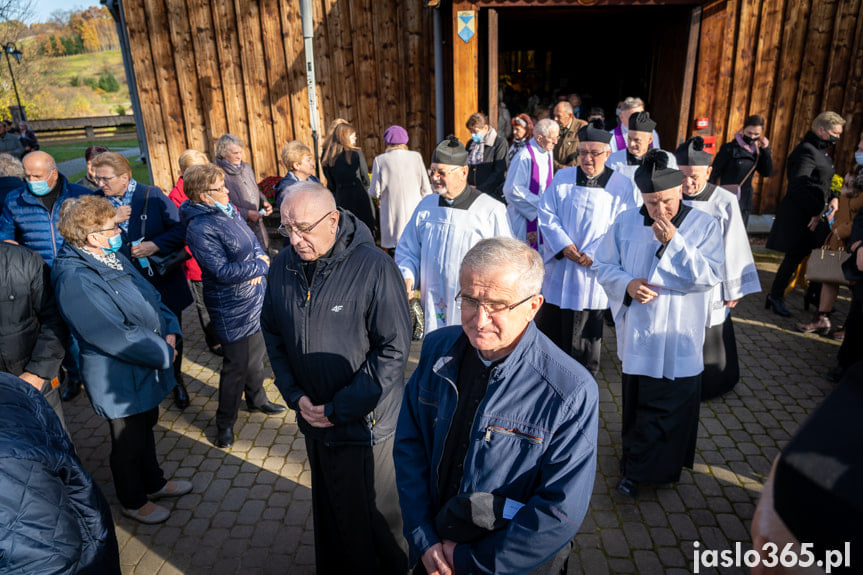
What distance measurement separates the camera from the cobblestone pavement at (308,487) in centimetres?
329

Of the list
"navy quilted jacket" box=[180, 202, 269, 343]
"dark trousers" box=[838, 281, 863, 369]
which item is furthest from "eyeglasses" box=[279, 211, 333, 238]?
"dark trousers" box=[838, 281, 863, 369]

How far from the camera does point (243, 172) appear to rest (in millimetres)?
5828

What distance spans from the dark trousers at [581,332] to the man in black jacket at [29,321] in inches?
153

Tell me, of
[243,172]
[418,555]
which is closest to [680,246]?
[418,555]

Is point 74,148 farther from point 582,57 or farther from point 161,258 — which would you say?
point 161,258

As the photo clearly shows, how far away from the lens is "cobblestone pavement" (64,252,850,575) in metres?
3.29

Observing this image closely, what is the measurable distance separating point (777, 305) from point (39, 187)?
766 centimetres

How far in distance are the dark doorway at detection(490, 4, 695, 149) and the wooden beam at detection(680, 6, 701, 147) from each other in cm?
102

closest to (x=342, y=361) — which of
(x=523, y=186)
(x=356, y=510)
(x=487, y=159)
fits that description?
(x=356, y=510)

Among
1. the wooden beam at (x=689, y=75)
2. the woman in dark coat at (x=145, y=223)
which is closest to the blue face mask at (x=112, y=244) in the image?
the woman in dark coat at (x=145, y=223)

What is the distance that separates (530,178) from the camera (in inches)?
239

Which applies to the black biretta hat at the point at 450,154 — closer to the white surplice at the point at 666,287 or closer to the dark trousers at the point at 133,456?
the white surplice at the point at 666,287

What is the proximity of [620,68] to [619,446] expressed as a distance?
12.0 meters

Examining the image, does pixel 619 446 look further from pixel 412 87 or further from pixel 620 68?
pixel 620 68
